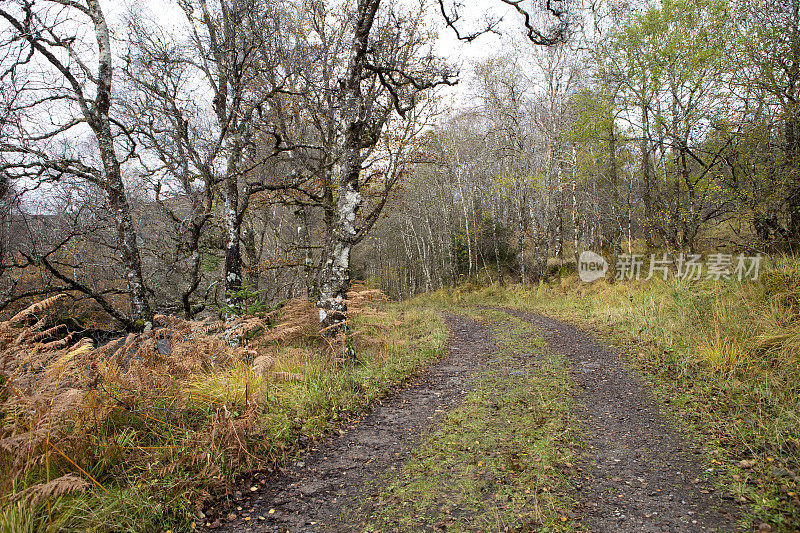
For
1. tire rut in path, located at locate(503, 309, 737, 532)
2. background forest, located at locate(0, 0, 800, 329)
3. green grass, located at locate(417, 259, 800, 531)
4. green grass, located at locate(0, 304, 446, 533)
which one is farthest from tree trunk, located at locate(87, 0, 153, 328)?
green grass, located at locate(417, 259, 800, 531)

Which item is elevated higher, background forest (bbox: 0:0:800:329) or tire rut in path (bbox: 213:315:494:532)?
background forest (bbox: 0:0:800:329)

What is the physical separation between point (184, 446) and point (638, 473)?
13.1 feet

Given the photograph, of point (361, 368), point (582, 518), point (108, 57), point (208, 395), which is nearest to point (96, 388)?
point (208, 395)

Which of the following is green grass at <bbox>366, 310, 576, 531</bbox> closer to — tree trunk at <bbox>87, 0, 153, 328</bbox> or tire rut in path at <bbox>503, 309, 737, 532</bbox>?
tire rut in path at <bbox>503, 309, 737, 532</bbox>

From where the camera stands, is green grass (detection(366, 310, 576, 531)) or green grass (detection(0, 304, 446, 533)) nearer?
green grass (detection(0, 304, 446, 533))

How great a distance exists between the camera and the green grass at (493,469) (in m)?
2.72

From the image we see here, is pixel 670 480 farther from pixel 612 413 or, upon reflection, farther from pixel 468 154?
pixel 468 154

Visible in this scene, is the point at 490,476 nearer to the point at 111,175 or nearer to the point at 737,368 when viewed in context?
the point at 737,368

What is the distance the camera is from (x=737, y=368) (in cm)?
466

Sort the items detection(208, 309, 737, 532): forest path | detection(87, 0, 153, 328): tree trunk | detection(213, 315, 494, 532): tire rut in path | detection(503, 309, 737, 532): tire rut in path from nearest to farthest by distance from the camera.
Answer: detection(503, 309, 737, 532): tire rut in path < detection(208, 309, 737, 532): forest path < detection(213, 315, 494, 532): tire rut in path < detection(87, 0, 153, 328): tree trunk

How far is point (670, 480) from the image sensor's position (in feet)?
9.84

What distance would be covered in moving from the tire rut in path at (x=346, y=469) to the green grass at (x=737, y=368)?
274 cm

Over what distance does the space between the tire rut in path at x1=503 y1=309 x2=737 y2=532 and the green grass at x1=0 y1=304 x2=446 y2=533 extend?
2.76 m

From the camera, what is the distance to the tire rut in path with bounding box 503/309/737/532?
2.55 meters
